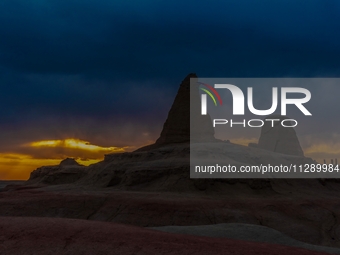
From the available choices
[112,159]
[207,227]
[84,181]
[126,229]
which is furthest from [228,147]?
[126,229]

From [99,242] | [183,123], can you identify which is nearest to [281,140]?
[183,123]

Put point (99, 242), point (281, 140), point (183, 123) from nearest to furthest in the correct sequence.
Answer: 1. point (99, 242)
2. point (183, 123)
3. point (281, 140)

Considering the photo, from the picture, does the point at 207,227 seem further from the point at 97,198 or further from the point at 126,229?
the point at 97,198

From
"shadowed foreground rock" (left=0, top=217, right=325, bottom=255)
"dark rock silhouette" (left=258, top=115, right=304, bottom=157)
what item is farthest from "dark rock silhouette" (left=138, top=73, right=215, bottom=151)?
"dark rock silhouette" (left=258, top=115, right=304, bottom=157)

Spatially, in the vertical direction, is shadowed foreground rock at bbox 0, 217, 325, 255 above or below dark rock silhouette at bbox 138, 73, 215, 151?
below

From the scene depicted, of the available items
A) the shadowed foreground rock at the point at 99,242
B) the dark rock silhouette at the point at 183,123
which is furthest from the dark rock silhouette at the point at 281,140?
the shadowed foreground rock at the point at 99,242

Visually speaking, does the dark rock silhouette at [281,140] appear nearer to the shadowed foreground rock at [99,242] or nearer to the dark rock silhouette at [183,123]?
the dark rock silhouette at [183,123]

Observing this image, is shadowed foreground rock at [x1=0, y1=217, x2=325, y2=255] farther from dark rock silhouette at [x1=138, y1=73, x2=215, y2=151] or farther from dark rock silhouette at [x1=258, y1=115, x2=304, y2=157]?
dark rock silhouette at [x1=258, y1=115, x2=304, y2=157]

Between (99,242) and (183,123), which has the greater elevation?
(183,123)

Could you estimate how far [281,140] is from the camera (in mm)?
121938

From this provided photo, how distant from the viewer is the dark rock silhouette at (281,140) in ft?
389

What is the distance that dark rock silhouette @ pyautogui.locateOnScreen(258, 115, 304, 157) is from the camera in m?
119

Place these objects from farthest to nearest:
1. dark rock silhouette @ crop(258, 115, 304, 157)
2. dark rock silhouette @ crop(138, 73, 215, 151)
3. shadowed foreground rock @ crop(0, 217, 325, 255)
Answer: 1. dark rock silhouette @ crop(258, 115, 304, 157)
2. dark rock silhouette @ crop(138, 73, 215, 151)
3. shadowed foreground rock @ crop(0, 217, 325, 255)

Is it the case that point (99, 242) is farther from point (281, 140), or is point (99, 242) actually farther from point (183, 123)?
point (281, 140)
